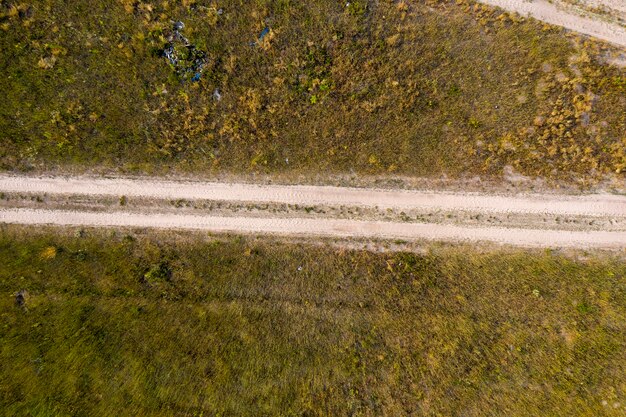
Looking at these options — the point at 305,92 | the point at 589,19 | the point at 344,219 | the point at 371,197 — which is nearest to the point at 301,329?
the point at 344,219

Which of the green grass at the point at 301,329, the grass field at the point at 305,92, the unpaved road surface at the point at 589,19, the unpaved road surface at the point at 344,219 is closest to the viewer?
the green grass at the point at 301,329

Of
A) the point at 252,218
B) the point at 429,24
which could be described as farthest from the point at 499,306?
the point at 429,24

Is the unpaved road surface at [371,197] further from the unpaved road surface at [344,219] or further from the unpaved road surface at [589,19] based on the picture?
the unpaved road surface at [589,19]

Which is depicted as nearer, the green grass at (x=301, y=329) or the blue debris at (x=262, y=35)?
the green grass at (x=301, y=329)

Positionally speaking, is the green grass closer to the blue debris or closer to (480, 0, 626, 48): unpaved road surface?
the blue debris

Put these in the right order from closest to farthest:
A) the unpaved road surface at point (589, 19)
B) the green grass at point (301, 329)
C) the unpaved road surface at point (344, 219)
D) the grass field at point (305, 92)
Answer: the green grass at point (301, 329) → the grass field at point (305, 92) → the unpaved road surface at point (589, 19) → the unpaved road surface at point (344, 219)

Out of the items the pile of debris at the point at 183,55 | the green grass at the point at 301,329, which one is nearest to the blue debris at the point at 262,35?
the pile of debris at the point at 183,55
